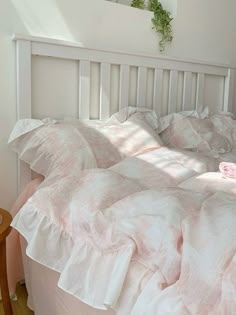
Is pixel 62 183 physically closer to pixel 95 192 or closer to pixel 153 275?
pixel 95 192

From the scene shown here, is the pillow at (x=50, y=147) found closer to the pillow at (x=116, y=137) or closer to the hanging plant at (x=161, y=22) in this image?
the pillow at (x=116, y=137)

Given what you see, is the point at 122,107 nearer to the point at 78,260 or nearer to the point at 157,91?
the point at 157,91

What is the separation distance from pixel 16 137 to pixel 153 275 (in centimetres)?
96

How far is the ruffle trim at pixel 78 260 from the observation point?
75cm

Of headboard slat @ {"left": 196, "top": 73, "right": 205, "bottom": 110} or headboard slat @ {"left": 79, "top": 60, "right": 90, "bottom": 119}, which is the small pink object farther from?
headboard slat @ {"left": 196, "top": 73, "right": 205, "bottom": 110}

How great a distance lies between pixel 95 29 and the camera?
174cm

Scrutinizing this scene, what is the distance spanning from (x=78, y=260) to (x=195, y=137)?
44.4 inches

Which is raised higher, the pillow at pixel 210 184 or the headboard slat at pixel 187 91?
the headboard slat at pixel 187 91

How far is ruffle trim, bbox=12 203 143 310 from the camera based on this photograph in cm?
75

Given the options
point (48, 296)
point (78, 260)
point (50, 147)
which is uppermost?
point (50, 147)

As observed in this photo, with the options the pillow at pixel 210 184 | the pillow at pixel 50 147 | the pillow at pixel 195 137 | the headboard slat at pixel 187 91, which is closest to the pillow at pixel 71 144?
the pillow at pixel 50 147

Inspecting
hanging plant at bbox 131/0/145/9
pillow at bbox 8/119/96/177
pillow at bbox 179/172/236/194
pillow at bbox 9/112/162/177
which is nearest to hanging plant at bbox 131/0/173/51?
hanging plant at bbox 131/0/145/9

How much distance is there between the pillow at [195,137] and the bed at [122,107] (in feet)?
0.81

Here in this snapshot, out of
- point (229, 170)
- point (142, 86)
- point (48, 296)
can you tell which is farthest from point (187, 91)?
point (48, 296)
